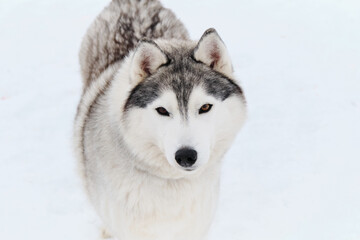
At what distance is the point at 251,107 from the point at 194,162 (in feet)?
11.8

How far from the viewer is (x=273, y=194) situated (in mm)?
5129

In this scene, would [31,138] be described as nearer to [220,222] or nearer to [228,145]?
[220,222]

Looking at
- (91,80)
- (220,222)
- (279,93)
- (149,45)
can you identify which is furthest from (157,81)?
(279,93)

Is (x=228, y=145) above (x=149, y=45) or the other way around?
the other way around

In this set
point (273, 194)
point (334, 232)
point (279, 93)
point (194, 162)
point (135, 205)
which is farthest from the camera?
point (279, 93)

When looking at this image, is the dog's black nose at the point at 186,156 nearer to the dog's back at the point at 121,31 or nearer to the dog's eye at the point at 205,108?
the dog's eye at the point at 205,108

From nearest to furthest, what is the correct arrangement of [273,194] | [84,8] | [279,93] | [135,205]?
1. [135,205]
2. [273,194]
3. [279,93]
4. [84,8]

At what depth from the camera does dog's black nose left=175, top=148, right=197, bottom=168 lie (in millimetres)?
2924

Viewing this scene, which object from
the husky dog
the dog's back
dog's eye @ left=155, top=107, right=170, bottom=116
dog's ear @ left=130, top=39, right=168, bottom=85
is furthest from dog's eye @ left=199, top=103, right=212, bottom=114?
the dog's back

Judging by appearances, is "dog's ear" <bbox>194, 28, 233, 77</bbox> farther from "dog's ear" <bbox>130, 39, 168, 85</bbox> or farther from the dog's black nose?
the dog's black nose

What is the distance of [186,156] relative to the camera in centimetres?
293

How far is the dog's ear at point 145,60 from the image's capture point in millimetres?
3139

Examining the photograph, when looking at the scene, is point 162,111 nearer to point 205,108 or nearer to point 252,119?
point 205,108

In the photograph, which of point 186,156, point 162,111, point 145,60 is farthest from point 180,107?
point 145,60
